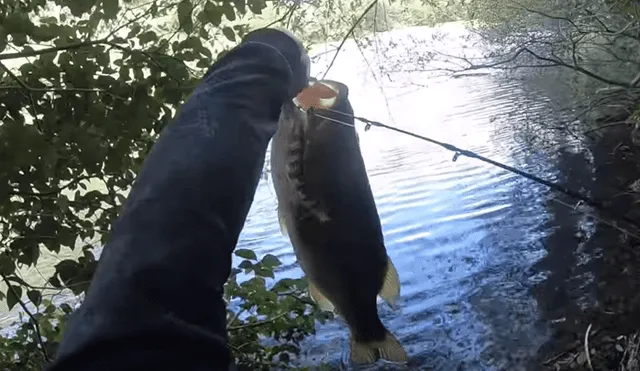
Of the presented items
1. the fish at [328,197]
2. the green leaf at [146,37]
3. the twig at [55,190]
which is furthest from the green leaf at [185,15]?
the fish at [328,197]

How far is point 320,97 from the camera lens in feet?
3.87

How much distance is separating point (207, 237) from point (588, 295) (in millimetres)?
4036

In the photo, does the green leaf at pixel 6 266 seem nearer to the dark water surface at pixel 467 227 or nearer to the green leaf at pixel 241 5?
the green leaf at pixel 241 5

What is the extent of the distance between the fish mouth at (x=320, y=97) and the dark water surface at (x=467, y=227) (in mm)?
2622

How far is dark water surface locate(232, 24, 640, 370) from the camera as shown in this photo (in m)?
3.87

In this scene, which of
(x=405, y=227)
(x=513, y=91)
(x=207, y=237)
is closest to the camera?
(x=207, y=237)

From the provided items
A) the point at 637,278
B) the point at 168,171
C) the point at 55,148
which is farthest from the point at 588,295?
the point at 168,171

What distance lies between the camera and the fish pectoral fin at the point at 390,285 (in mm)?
1327

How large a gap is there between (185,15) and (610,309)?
2935 millimetres

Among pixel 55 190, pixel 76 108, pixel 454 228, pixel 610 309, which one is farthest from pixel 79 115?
pixel 454 228

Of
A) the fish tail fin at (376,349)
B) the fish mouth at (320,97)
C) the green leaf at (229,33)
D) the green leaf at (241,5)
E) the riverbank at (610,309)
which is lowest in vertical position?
the riverbank at (610,309)

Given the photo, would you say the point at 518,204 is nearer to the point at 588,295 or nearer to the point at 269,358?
the point at 588,295

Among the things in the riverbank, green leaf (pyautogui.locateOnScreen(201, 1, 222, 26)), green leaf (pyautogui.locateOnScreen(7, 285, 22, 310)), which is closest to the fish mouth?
green leaf (pyautogui.locateOnScreen(201, 1, 222, 26))

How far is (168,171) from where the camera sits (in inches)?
23.4
